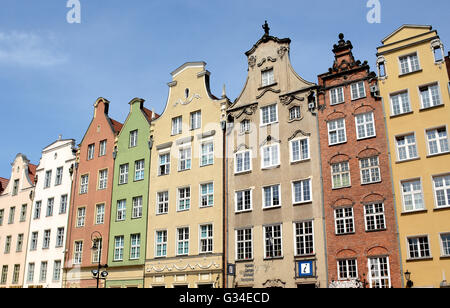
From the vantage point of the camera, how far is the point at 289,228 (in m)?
29.4

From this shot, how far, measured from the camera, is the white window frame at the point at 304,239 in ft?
93.2

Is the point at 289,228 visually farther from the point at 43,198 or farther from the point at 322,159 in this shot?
the point at 43,198

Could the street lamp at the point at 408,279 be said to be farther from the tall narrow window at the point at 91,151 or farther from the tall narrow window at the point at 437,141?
the tall narrow window at the point at 91,151

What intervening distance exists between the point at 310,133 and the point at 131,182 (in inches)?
628

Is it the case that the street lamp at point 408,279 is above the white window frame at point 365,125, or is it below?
below

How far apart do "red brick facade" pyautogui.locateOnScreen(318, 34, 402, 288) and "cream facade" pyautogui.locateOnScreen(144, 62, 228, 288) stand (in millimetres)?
7949

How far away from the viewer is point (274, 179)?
102 ft

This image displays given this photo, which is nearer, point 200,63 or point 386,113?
point 386,113

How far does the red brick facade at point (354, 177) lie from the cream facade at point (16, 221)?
1198 inches

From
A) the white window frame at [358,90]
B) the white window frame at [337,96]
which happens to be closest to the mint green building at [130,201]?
the white window frame at [337,96]

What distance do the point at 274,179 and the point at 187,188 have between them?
7.46 meters

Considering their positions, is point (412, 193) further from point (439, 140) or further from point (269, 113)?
point (269, 113)
